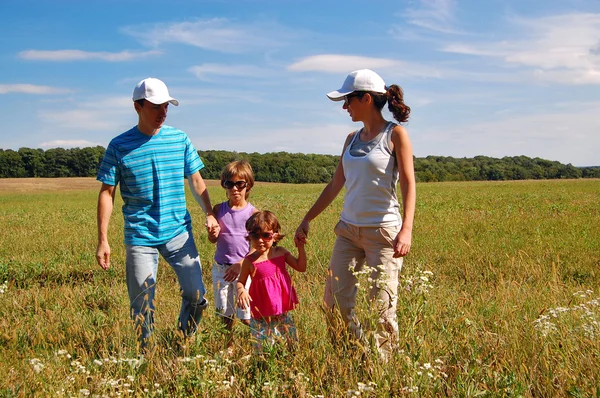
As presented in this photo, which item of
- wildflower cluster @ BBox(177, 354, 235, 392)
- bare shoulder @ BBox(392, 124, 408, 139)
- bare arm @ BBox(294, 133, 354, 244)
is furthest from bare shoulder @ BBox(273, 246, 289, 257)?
bare shoulder @ BBox(392, 124, 408, 139)

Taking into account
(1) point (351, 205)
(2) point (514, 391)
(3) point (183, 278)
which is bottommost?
(2) point (514, 391)

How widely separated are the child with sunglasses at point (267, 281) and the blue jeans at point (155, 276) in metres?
0.43

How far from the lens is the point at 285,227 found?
1376 centimetres

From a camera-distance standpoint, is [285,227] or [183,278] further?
[285,227]

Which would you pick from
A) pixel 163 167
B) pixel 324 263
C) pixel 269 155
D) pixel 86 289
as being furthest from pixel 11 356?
pixel 269 155

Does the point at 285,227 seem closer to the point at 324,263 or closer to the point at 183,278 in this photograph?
the point at 324,263

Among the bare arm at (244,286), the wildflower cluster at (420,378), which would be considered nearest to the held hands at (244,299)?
the bare arm at (244,286)

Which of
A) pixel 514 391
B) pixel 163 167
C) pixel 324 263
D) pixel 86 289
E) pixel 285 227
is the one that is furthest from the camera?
pixel 285 227

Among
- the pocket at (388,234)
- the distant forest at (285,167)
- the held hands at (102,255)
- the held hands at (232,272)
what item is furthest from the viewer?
the distant forest at (285,167)

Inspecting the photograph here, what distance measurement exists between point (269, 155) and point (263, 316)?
7857 cm

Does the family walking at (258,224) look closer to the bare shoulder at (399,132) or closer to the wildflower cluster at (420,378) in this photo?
the bare shoulder at (399,132)

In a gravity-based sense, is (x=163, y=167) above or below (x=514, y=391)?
above

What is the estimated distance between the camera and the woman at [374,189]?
3625 mm

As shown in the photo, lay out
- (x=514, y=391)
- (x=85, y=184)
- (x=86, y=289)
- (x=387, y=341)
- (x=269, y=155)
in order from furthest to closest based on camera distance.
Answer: (x=269, y=155) → (x=85, y=184) → (x=86, y=289) → (x=387, y=341) → (x=514, y=391)
